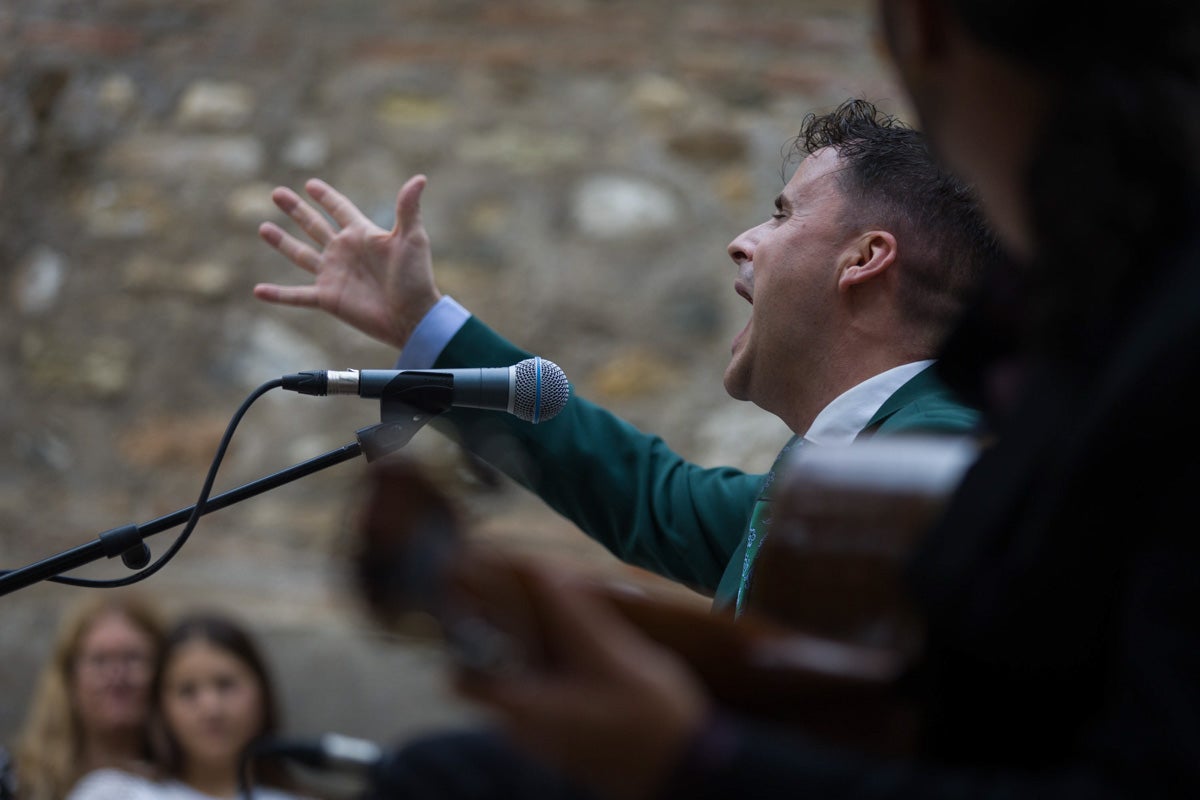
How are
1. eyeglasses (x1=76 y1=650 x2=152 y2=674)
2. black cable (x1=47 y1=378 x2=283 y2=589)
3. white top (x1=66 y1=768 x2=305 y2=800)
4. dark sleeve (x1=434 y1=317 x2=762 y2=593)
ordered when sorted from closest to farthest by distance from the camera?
black cable (x1=47 y1=378 x2=283 y2=589) < dark sleeve (x1=434 y1=317 x2=762 y2=593) < white top (x1=66 y1=768 x2=305 y2=800) < eyeglasses (x1=76 y1=650 x2=152 y2=674)

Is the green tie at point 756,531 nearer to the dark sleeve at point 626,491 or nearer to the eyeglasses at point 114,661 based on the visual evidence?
the dark sleeve at point 626,491

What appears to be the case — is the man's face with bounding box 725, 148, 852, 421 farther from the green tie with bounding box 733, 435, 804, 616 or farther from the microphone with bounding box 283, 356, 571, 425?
the microphone with bounding box 283, 356, 571, 425

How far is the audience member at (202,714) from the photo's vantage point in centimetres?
293

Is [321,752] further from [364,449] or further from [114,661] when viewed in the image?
[114,661]

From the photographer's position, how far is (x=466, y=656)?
0.82 m

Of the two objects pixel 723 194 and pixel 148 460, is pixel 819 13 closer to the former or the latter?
pixel 723 194

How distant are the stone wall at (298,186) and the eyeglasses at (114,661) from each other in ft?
1.49

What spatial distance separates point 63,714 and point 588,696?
274 cm

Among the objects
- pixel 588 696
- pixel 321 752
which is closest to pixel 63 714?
pixel 321 752

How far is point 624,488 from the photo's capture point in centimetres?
231

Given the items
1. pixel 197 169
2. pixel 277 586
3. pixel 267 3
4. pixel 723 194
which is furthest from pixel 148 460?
pixel 723 194

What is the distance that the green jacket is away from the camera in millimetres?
2232

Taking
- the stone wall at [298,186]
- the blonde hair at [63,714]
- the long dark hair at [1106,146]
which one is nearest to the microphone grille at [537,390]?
the long dark hair at [1106,146]

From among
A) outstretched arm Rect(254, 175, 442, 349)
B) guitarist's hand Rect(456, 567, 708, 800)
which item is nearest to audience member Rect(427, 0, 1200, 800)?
guitarist's hand Rect(456, 567, 708, 800)
